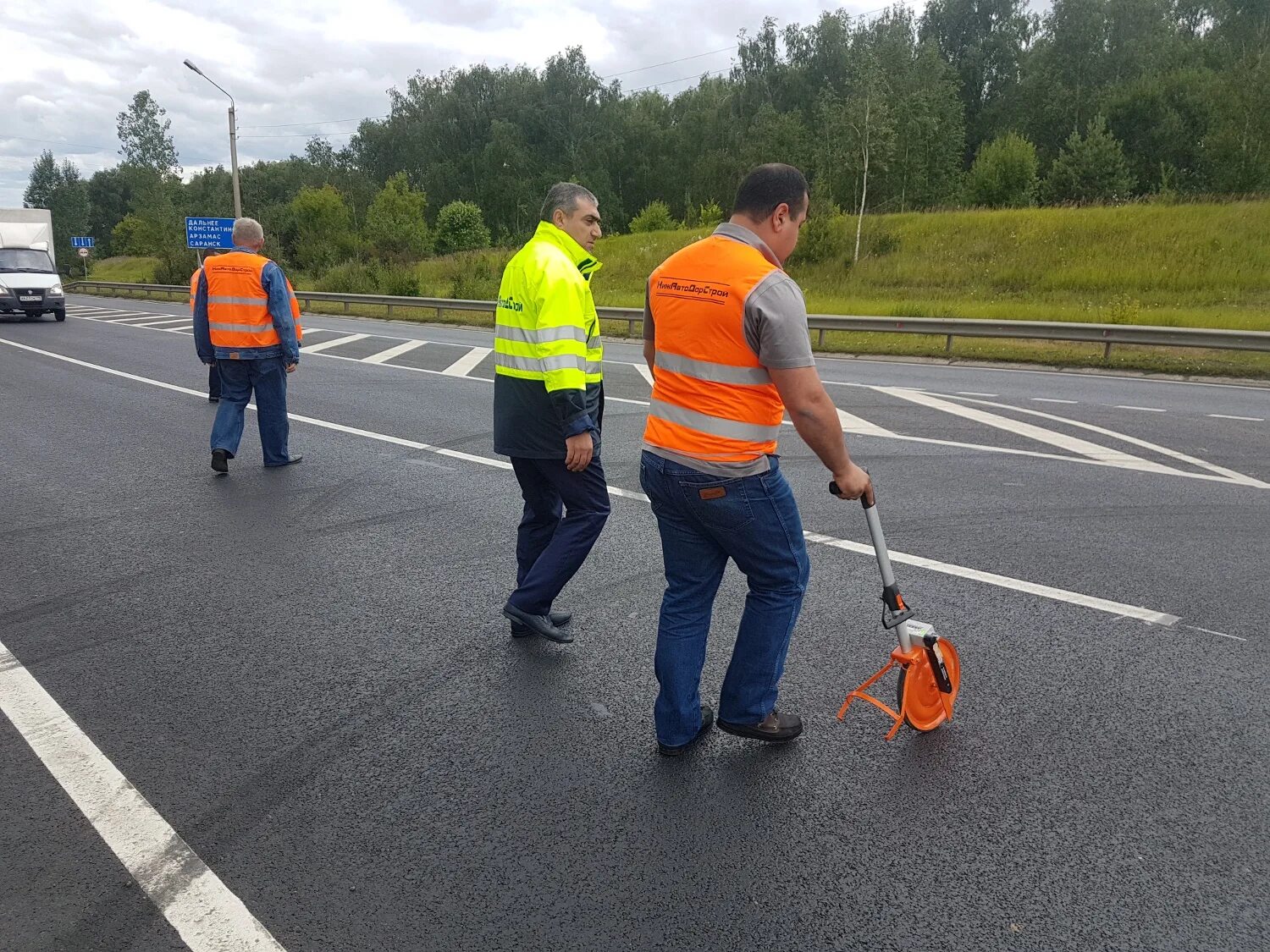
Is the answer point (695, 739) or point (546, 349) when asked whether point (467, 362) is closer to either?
point (546, 349)

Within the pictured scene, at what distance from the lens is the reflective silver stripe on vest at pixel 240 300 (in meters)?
7.84

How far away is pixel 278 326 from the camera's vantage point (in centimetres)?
795

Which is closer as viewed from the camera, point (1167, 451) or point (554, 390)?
point (554, 390)

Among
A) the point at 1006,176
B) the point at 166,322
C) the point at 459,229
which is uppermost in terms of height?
the point at 1006,176

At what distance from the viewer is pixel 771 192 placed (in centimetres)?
328

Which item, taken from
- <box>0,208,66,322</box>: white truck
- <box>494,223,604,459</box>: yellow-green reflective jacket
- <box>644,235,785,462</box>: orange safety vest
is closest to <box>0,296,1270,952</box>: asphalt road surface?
<box>494,223,604,459</box>: yellow-green reflective jacket

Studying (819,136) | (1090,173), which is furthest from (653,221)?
(1090,173)

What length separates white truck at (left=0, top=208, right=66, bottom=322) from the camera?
25.8m

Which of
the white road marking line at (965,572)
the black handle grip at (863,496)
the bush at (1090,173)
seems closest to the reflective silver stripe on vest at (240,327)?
the white road marking line at (965,572)

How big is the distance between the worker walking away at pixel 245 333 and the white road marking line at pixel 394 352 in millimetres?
7830

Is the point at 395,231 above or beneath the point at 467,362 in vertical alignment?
above

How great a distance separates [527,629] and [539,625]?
11 centimetres

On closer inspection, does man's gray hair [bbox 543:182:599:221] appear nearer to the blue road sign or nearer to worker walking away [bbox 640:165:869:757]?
worker walking away [bbox 640:165:869:757]

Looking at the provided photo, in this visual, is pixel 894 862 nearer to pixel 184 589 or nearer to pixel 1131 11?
pixel 184 589
